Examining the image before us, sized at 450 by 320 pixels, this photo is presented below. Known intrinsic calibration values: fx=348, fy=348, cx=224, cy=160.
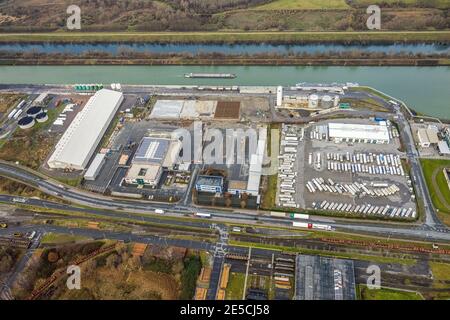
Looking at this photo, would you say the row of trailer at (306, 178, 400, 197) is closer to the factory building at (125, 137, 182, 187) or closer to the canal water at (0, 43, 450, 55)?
the factory building at (125, 137, 182, 187)

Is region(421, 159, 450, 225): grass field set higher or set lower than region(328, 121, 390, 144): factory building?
lower

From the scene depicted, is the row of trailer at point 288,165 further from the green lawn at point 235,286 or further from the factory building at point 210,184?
the green lawn at point 235,286

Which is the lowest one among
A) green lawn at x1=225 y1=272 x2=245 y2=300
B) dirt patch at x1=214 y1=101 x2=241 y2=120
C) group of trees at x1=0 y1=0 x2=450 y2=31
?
green lawn at x1=225 y1=272 x2=245 y2=300

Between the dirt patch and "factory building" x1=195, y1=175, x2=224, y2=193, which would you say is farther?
the dirt patch

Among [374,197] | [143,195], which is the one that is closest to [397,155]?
[374,197]

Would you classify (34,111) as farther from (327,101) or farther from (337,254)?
(337,254)

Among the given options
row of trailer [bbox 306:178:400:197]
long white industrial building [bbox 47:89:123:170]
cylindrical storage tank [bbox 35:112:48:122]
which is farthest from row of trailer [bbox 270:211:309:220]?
cylindrical storage tank [bbox 35:112:48:122]

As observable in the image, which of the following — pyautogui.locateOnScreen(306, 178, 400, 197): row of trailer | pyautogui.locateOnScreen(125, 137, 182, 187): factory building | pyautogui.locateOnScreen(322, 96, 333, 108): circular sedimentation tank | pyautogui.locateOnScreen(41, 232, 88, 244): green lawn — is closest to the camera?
pyautogui.locateOnScreen(41, 232, 88, 244): green lawn

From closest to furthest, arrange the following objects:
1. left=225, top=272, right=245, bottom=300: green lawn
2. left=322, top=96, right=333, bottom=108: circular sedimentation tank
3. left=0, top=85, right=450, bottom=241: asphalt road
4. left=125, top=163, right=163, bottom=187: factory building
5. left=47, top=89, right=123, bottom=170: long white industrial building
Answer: left=225, top=272, right=245, bottom=300: green lawn
left=0, top=85, right=450, bottom=241: asphalt road
left=125, top=163, right=163, bottom=187: factory building
left=47, top=89, right=123, bottom=170: long white industrial building
left=322, top=96, right=333, bottom=108: circular sedimentation tank
